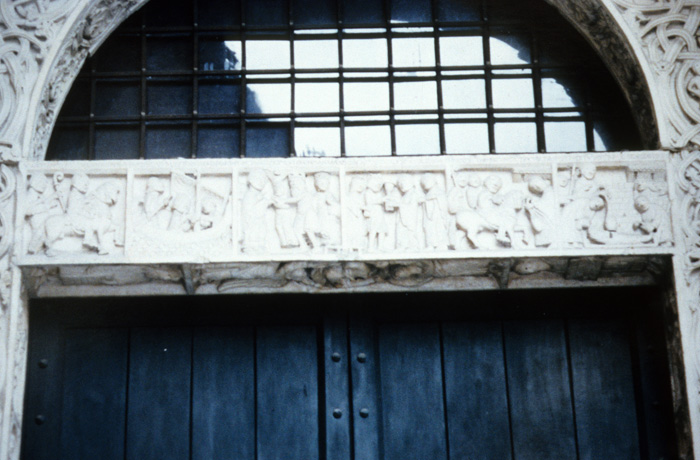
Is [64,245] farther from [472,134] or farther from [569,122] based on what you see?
[569,122]

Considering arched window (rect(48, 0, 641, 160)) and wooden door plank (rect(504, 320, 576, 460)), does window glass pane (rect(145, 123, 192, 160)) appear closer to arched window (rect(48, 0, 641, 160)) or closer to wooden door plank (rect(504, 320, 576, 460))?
arched window (rect(48, 0, 641, 160))

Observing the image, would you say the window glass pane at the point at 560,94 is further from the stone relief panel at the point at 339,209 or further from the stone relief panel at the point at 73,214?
the stone relief panel at the point at 73,214

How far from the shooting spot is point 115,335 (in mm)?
4477

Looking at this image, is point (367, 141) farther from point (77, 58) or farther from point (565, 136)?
point (77, 58)

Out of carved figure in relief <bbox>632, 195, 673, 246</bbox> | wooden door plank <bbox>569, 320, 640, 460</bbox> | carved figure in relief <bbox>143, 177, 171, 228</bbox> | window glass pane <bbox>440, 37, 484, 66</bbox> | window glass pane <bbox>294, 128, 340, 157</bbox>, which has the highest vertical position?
window glass pane <bbox>440, 37, 484, 66</bbox>

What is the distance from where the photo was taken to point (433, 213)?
14.2 feet

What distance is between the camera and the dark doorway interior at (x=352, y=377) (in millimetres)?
4340

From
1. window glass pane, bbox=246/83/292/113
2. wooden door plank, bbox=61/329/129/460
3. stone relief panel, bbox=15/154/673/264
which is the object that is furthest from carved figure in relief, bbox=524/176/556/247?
wooden door plank, bbox=61/329/129/460

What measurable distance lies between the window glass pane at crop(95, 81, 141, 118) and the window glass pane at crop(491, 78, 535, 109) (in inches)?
75.9

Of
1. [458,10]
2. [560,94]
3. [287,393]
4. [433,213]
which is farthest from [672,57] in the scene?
[287,393]

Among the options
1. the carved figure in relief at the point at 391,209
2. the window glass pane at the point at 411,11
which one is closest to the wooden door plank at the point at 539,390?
the carved figure in relief at the point at 391,209

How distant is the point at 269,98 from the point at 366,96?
0.52m

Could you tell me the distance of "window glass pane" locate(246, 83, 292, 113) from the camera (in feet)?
15.6

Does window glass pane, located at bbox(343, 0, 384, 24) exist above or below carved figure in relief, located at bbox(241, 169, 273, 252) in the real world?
above
